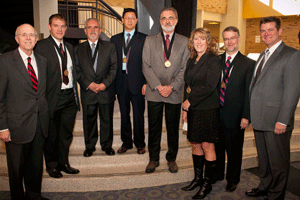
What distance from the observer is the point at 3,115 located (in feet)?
6.86

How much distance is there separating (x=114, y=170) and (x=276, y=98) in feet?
6.68

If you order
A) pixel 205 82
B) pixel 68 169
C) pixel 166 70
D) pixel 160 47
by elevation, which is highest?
pixel 160 47

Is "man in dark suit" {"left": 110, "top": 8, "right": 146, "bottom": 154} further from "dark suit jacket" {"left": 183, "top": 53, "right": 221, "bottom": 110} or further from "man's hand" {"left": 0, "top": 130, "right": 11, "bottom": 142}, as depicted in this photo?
"man's hand" {"left": 0, "top": 130, "right": 11, "bottom": 142}

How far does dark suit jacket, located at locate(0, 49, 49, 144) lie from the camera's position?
209 centimetres

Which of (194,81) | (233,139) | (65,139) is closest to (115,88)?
(65,139)

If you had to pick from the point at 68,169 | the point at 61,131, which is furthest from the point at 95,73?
the point at 68,169

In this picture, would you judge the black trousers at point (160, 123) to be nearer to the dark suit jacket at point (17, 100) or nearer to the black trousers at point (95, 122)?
the black trousers at point (95, 122)

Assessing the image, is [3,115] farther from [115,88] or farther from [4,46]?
[4,46]

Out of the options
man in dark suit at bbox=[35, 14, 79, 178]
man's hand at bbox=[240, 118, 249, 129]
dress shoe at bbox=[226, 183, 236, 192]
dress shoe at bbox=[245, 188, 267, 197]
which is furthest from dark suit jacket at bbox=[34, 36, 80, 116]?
dress shoe at bbox=[245, 188, 267, 197]

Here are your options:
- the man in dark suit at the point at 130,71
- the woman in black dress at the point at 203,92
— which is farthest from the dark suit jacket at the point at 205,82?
the man in dark suit at the point at 130,71

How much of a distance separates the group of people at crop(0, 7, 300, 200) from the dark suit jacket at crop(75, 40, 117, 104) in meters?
0.01

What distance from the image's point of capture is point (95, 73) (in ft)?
9.70

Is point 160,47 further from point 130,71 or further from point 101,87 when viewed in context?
point 101,87

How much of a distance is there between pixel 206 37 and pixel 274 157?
134 centimetres
